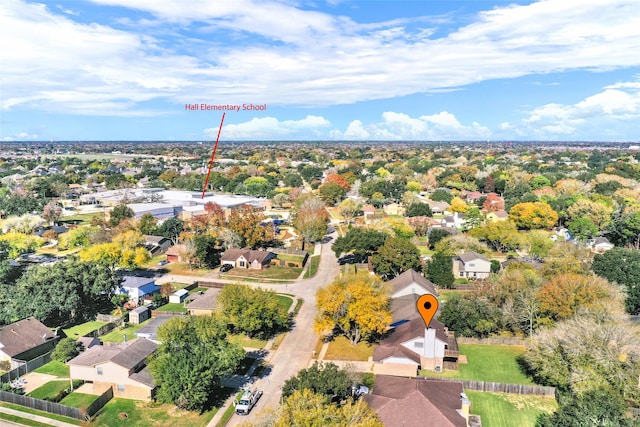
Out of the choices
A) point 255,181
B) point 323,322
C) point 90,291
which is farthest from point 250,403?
point 255,181

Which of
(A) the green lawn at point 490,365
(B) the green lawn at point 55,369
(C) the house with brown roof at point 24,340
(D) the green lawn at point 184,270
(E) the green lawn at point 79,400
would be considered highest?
(C) the house with brown roof at point 24,340

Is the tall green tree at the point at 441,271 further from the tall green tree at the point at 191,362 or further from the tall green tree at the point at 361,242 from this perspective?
the tall green tree at the point at 191,362

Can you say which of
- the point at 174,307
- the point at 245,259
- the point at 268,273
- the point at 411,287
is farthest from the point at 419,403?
the point at 245,259

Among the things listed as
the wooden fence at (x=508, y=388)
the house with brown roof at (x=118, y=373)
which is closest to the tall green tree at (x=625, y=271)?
the wooden fence at (x=508, y=388)

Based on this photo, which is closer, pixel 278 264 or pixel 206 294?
pixel 206 294

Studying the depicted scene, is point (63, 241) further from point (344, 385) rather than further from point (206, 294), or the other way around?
point (344, 385)

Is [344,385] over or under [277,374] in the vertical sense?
over

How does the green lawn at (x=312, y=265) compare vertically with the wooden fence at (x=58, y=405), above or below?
below
